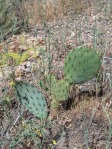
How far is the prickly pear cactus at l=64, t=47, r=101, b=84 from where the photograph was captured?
9.10 feet

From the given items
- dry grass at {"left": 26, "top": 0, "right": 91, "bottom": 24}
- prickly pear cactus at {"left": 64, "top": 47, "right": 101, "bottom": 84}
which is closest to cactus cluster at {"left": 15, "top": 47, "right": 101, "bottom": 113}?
prickly pear cactus at {"left": 64, "top": 47, "right": 101, "bottom": 84}

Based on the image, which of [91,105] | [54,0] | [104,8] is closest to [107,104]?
[91,105]

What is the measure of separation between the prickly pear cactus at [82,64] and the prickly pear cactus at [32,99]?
268mm

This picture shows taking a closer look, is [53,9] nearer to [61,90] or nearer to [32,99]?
[61,90]

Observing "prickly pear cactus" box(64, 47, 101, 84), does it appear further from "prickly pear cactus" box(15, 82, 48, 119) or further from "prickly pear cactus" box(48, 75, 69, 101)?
"prickly pear cactus" box(15, 82, 48, 119)

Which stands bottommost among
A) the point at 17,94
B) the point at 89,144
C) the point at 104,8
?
the point at 89,144

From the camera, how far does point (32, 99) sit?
282cm

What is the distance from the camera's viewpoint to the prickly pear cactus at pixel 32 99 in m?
2.78

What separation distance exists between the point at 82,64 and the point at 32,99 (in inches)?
16.4

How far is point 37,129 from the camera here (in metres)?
2.73

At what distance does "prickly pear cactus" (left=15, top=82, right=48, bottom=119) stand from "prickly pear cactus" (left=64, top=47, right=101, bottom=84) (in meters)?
0.27

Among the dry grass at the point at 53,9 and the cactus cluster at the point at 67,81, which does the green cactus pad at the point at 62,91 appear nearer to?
the cactus cluster at the point at 67,81

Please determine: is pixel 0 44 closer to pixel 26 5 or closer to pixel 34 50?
pixel 34 50

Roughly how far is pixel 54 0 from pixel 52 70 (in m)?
1.60
